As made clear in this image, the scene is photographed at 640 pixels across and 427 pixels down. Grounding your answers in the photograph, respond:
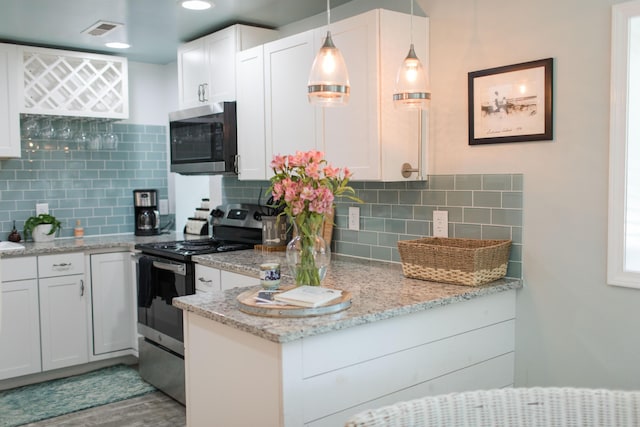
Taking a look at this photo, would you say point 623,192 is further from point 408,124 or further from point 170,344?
point 170,344

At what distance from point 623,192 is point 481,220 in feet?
2.07

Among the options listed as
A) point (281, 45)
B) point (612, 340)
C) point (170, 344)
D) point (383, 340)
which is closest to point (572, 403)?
point (383, 340)

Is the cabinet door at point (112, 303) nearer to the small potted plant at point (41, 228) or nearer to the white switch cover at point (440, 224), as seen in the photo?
the small potted plant at point (41, 228)

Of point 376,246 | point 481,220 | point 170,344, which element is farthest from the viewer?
point 170,344

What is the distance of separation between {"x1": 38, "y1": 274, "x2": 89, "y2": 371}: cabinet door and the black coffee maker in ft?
2.44

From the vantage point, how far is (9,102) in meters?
3.96

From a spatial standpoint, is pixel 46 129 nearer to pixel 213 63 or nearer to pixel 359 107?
pixel 213 63

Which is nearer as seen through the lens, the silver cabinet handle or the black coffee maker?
the silver cabinet handle

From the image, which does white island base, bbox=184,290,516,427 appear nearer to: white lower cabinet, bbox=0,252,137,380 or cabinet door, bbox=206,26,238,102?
cabinet door, bbox=206,26,238,102

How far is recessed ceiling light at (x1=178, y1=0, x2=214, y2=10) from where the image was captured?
3.17 m

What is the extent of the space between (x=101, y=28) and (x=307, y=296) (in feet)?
8.46

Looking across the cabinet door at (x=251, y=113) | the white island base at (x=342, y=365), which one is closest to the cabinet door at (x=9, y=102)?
the cabinet door at (x=251, y=113)

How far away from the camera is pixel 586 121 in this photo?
7.40 ft

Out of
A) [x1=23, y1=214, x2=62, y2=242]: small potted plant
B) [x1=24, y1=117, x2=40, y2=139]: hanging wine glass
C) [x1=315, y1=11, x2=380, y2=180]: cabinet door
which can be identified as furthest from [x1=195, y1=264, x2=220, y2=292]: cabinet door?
[x1=24, y1=117, x2=40, y2=139]: hanging wine glass
